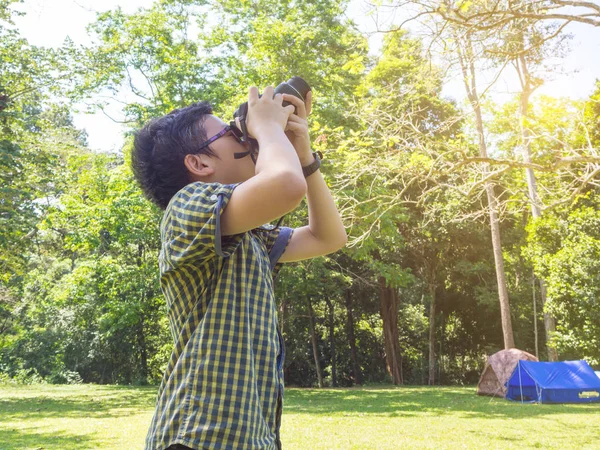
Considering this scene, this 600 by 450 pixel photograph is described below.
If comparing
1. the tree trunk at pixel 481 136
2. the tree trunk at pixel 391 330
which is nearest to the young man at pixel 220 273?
the tree trunk at pixel 481 136

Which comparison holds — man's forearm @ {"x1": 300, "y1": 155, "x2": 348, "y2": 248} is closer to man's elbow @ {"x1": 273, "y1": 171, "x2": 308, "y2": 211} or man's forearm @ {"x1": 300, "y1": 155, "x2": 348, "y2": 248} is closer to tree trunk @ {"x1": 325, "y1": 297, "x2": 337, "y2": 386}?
man's elbow @ {"x1": 273, "y1": 171, "x2": 308, "y2": 211}

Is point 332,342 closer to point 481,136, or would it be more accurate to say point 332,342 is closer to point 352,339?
point 352,339

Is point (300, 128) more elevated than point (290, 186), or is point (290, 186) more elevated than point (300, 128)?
point (300, 128)

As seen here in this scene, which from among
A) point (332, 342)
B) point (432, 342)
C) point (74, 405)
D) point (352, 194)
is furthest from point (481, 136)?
point (432, 342)

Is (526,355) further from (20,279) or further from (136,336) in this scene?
(20,279)

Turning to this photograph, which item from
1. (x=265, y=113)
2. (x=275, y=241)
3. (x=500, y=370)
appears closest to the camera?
(x=265, y=113)

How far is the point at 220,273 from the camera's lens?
1172 mm

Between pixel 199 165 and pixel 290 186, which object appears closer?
pixel 290 186

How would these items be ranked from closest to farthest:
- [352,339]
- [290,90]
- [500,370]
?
[290,90]
[500,370]
[352,339]

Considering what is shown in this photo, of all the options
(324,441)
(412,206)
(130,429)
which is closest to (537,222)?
(412,206)

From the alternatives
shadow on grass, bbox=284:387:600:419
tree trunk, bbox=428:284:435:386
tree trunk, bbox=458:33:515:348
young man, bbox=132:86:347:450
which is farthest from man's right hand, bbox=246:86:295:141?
tree trunk, bbox=428:284:435:386

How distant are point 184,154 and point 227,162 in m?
0.10

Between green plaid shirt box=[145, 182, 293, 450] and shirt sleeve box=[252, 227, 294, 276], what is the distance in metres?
0.24

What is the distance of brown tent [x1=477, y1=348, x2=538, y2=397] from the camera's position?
45.5 ft
